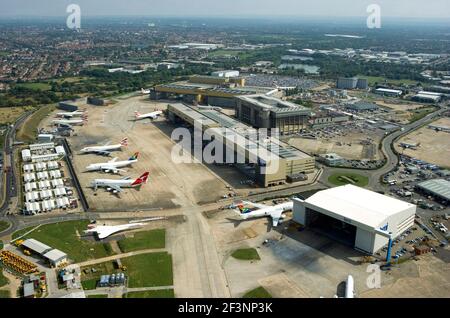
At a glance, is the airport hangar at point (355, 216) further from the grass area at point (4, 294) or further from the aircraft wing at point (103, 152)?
the aircraft wing at point (103, 152)

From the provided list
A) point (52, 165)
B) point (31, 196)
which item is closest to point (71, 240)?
point (31, 196)

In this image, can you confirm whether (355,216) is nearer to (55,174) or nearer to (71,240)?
(71,240)

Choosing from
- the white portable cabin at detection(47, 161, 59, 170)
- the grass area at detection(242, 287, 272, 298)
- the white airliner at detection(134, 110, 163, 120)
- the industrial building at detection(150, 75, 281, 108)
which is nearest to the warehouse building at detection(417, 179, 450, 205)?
the grass area at detection(242, 287, 272, 298)

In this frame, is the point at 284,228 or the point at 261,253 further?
the point at 284,228

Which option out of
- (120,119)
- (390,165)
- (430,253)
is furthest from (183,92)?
(430,253)

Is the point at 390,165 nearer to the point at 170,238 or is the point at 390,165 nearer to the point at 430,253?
the point at 430,253

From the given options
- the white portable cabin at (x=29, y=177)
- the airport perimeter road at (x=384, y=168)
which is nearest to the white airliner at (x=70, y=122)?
the white portable cabin at (x=29, y=177)
